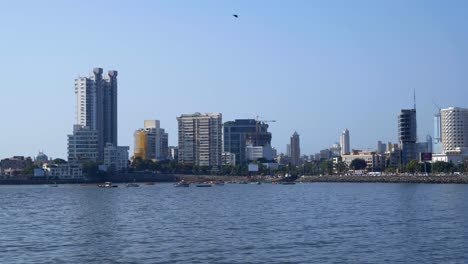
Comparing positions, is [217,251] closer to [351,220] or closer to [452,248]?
[452,248]

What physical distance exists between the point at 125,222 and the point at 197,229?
953 cm

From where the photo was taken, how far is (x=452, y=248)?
4266 centimetres

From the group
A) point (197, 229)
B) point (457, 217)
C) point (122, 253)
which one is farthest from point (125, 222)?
point (457, 217)

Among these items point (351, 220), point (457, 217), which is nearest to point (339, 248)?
point (351, 220)

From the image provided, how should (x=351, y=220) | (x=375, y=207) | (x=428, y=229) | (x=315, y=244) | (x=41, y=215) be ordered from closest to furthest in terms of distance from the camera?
(x=315, y=244)
(x=428, y=229)
(x=351, y=220)
(x=41, y=215)
(x=375, y=207)

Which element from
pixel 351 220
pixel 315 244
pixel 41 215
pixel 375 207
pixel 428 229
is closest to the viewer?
pixel 315 244

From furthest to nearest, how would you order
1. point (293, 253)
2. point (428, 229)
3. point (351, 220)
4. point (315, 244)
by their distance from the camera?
point (351, 220) < point (428, 229) < point (315, 244) < point (293, 253)

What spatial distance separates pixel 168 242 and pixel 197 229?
8262mm

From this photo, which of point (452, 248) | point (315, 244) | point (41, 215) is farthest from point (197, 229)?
point (41, 215)

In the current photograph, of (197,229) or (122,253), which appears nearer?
(122,253)

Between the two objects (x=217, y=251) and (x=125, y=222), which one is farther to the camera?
(x=125, y=222)

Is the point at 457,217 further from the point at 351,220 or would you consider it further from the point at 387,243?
the point at 387,243

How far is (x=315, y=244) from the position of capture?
44844mm

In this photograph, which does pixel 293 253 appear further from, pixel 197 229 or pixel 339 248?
pixel 197 229
